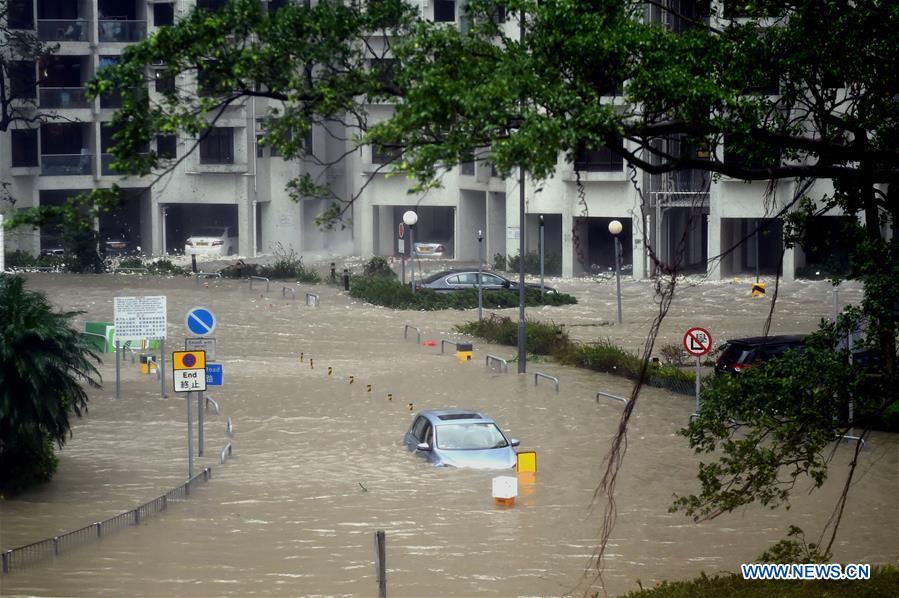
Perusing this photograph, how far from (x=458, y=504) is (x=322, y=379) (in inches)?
447

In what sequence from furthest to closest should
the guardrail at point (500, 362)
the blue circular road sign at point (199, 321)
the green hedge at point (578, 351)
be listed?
1. the guardrail at point (500, 362)
2. the green hedge at point (578, 351)
3. the blue circular road sign at point (199, 321)

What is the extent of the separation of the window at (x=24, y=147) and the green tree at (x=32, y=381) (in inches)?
1555

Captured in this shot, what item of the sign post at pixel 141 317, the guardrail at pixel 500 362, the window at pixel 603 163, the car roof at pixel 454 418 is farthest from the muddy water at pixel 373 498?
the window at pixel 603 163

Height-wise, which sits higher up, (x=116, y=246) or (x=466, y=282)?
(x=116, y=246)

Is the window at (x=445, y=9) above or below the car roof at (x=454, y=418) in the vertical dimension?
above

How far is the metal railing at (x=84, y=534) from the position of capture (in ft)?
43.2

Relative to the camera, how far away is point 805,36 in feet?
32.5

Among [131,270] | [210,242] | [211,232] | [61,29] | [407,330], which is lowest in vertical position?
[407,330]

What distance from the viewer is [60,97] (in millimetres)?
56031

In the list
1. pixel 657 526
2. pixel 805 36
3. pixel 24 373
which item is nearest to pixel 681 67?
pixel 805 36

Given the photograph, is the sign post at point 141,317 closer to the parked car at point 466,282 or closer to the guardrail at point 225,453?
the guardrail at point 225,453

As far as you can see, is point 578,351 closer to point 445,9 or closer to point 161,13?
point 445,9

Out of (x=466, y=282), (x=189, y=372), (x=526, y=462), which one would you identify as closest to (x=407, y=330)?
(x=466, y=282)

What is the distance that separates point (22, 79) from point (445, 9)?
17.9 meters
